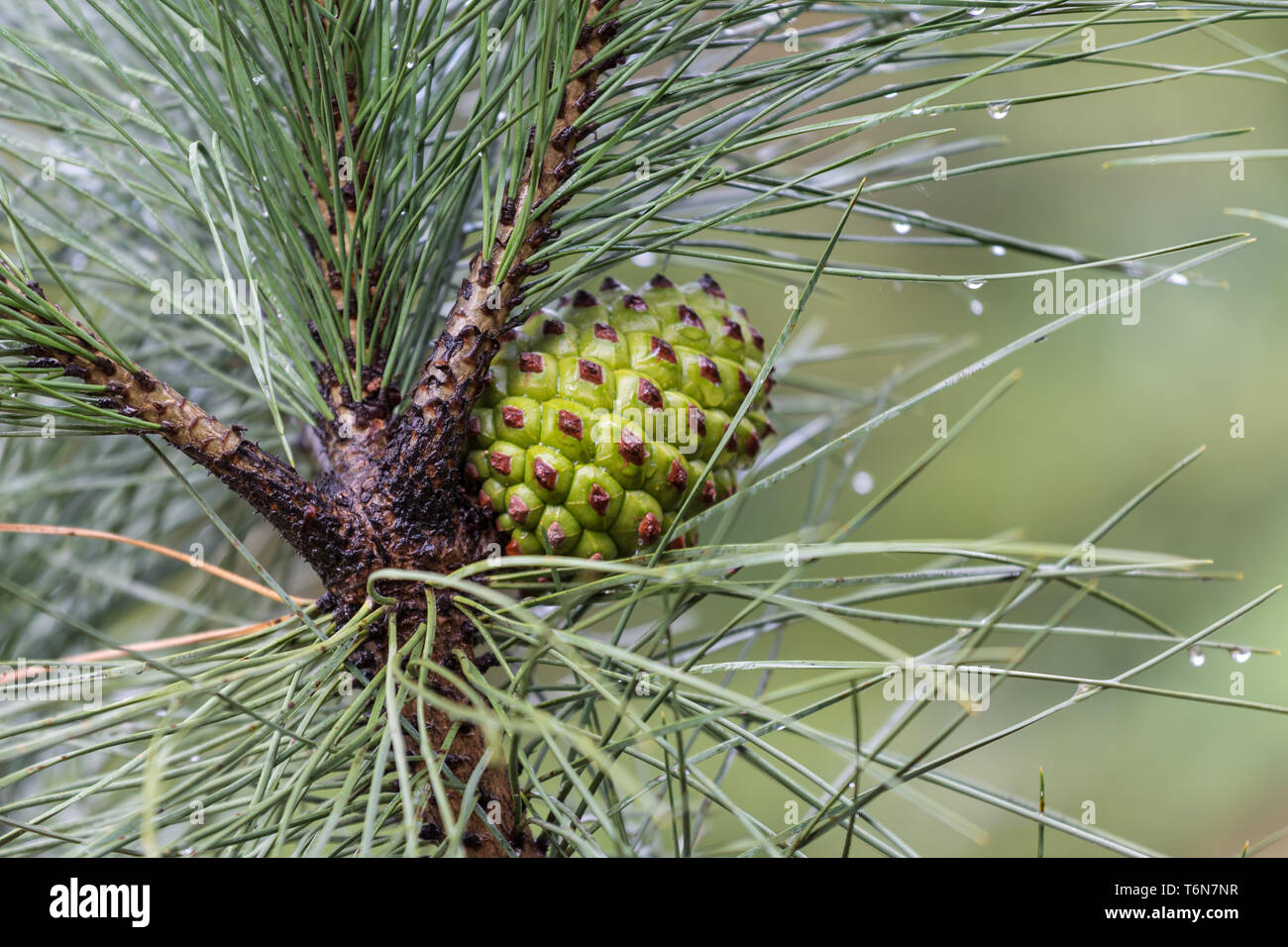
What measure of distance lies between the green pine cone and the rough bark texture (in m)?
0.01

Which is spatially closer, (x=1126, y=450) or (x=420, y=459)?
(x=420, y=459)

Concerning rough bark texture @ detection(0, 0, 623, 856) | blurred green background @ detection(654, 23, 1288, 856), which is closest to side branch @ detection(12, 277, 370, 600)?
rough bark texture @ detection(0, 0, 623, 856)

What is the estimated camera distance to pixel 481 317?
1.17 feet

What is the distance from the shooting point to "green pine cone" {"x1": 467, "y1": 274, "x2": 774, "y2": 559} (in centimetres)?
35

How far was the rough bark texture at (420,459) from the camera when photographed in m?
0.35

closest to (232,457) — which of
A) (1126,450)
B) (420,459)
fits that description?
(420,459)

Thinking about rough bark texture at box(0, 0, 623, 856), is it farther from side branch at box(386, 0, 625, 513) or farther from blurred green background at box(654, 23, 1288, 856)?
blurred green background at box(654, 23, 1288, 856)

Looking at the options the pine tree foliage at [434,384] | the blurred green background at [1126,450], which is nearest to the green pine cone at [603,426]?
the pine tree foliage at [434,384]

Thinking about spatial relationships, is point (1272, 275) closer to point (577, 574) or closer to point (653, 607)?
point (653, 607)

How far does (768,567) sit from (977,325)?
105 cm

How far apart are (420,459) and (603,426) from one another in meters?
0.07

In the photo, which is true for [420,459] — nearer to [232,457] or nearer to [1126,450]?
[232,457]

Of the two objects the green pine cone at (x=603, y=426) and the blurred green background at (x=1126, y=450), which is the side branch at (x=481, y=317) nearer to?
the green pine cone at (x=603, y=426)

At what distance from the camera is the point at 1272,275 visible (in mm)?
1217
